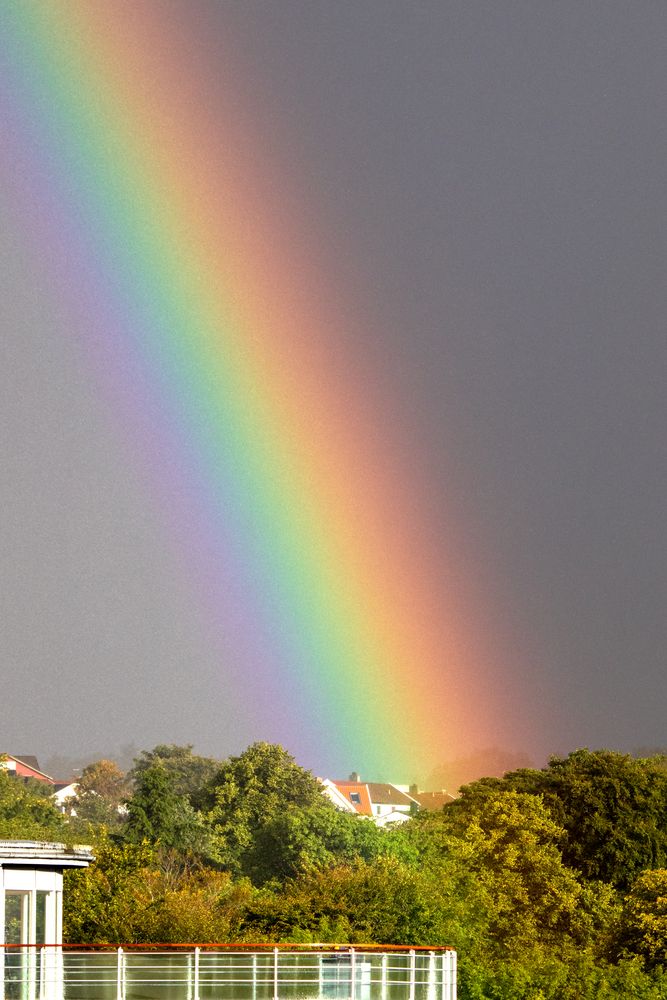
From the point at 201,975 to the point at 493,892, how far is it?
131 ft

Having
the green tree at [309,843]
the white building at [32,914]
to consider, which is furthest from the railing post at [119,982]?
the green tree at [309,843]

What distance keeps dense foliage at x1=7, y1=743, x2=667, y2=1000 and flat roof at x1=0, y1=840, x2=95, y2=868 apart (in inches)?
776

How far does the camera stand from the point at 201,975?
2839cm

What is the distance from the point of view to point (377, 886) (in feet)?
185

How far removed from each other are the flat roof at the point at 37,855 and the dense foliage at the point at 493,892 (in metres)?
19.7

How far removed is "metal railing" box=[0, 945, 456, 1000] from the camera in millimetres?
27973

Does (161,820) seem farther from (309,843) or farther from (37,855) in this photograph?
(37,855)

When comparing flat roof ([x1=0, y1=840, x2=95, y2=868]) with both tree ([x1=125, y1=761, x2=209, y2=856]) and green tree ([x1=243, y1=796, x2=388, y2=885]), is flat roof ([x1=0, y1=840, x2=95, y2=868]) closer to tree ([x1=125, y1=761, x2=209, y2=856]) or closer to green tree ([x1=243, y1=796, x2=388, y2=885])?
green tree ([x1=243, y1=796, x2=388, y2=885])

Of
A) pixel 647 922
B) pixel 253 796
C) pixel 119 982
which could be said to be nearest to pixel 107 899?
pixel 647 922

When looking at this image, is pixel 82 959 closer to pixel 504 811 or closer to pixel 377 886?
pixel 377 886

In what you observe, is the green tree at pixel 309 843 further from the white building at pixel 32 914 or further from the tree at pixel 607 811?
the white building at pixel 32 914

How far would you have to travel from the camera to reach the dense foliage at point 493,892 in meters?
52.6

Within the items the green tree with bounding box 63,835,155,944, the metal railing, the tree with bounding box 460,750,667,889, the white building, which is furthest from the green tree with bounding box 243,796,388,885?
the metal railing

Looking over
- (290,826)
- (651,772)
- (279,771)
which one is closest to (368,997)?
(651,772)
